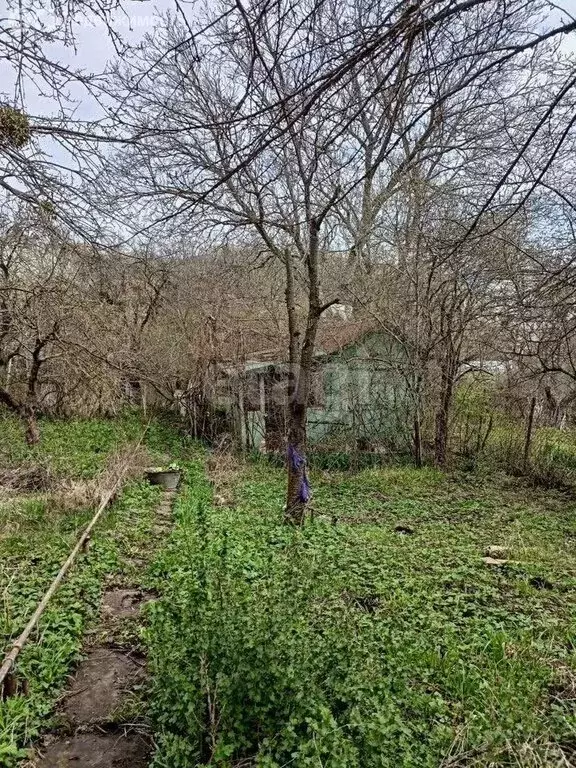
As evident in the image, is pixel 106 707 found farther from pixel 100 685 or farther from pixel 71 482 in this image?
pixel 71 482

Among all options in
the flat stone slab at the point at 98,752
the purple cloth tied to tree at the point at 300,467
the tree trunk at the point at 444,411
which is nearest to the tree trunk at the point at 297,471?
the purple cloth tied to tree at the point at 300,467

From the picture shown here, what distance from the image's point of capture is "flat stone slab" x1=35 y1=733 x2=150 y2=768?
289cm

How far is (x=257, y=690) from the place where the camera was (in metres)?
2.72

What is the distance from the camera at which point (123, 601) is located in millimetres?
4945

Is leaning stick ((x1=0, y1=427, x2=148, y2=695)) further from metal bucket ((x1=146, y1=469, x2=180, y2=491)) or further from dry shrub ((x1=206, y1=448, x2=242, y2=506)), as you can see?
dry shrub ((x1=206, y1=448, x2=242, y2=506))

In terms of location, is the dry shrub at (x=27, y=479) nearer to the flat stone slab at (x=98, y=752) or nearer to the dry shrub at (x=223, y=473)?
the dry shrub at (x=223, y=473)

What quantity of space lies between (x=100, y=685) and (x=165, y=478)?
6.13m

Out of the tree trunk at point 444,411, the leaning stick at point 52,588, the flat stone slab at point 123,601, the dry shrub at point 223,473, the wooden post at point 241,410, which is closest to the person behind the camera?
the leaning stick at point 52,588

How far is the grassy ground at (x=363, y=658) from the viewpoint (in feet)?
8.57

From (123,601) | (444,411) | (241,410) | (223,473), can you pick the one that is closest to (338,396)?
(241,410)

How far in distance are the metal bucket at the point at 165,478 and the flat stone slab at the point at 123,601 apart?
4.48 metres

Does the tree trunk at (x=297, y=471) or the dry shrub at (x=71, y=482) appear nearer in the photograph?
the tree trunk at (x=297, y=471)

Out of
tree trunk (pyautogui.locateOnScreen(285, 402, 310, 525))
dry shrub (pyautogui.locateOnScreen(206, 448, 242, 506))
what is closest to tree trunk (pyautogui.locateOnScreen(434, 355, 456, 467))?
dry shrub (pyautogui.locateOnScreen(206, 448, 242, 506))

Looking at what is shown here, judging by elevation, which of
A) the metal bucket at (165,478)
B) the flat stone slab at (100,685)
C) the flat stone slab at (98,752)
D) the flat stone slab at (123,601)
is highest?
the flat stone slab at (98,752)
